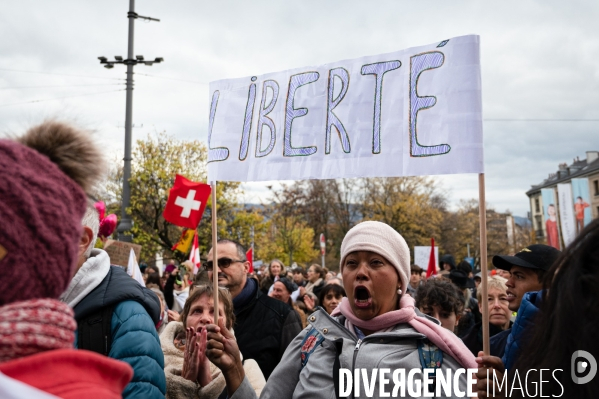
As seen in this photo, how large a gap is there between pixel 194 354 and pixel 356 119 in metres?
1.67

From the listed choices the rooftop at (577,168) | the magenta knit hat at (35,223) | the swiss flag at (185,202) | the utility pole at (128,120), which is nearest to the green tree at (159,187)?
the utility pole at (128,120)

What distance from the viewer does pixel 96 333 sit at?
7.45 feet

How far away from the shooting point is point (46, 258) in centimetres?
113

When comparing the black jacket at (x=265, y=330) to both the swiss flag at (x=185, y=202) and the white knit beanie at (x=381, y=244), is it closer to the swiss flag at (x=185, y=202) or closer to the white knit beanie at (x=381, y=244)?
the white knit beanie at (x=381, y=244)

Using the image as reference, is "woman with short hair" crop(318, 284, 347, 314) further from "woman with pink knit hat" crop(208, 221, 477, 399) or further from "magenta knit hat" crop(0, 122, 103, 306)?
"magenta knit hat" crop(0, 122, 103, 306)

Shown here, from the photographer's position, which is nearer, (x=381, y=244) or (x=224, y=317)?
(x=381, y=244)

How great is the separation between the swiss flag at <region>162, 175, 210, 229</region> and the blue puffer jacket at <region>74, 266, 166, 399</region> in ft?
16.6

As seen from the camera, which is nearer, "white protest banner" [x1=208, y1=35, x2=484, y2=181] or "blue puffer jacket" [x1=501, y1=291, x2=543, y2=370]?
"blue puffer jacket" [x1=501, y1=291, x2=543, y2=370]

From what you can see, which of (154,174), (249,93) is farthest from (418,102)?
(154,174)

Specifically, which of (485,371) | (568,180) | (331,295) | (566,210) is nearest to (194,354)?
(485,371)

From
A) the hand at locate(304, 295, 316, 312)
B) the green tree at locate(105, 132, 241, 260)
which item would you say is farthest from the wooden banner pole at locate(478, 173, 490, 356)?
the green tree at locate(105, 132, 241, 260)

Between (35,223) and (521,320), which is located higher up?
(35,223)

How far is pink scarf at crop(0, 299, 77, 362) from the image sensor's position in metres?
1.07

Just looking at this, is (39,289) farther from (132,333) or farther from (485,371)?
(485,371)
